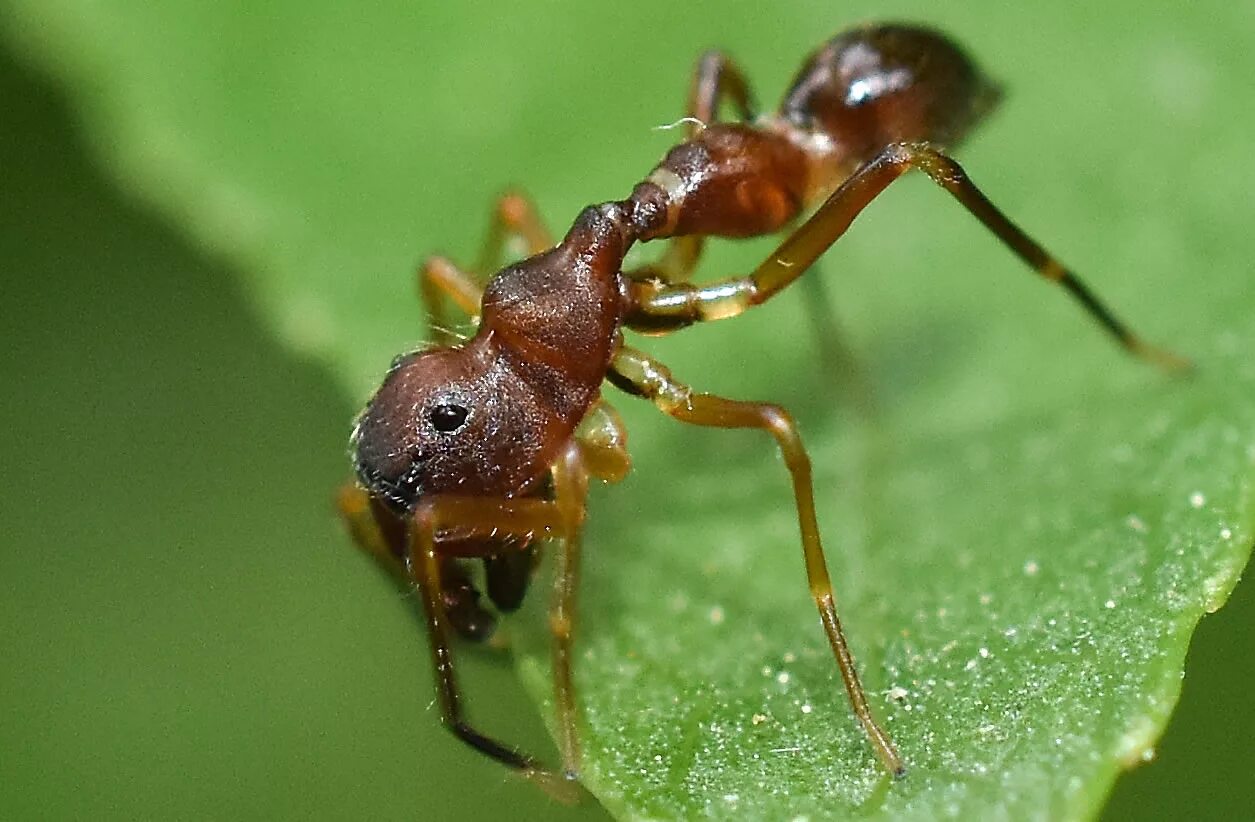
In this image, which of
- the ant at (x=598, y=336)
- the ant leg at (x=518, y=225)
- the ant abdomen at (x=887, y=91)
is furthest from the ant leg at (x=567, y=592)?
the ant abdomen at (x=887, y=91)

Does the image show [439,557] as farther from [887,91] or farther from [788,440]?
[887,91]

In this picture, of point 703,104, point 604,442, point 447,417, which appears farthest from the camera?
point 703,104

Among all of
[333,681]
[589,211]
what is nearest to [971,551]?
[589,211]

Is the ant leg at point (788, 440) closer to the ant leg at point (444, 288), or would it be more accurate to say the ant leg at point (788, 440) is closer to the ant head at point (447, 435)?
the ant head at point (447, 435)

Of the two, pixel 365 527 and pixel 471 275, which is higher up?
pixel 471 275

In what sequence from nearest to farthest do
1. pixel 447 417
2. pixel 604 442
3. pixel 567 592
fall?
pixel 567 592
pixel 447 417
pixel 604 442

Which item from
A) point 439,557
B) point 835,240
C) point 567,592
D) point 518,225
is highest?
point 518,225

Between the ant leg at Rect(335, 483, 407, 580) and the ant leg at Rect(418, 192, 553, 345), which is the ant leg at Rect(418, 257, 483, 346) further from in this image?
the ant leg at Rect(335, 483, 407, 580)

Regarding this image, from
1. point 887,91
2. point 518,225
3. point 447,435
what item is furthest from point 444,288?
point 887,91
